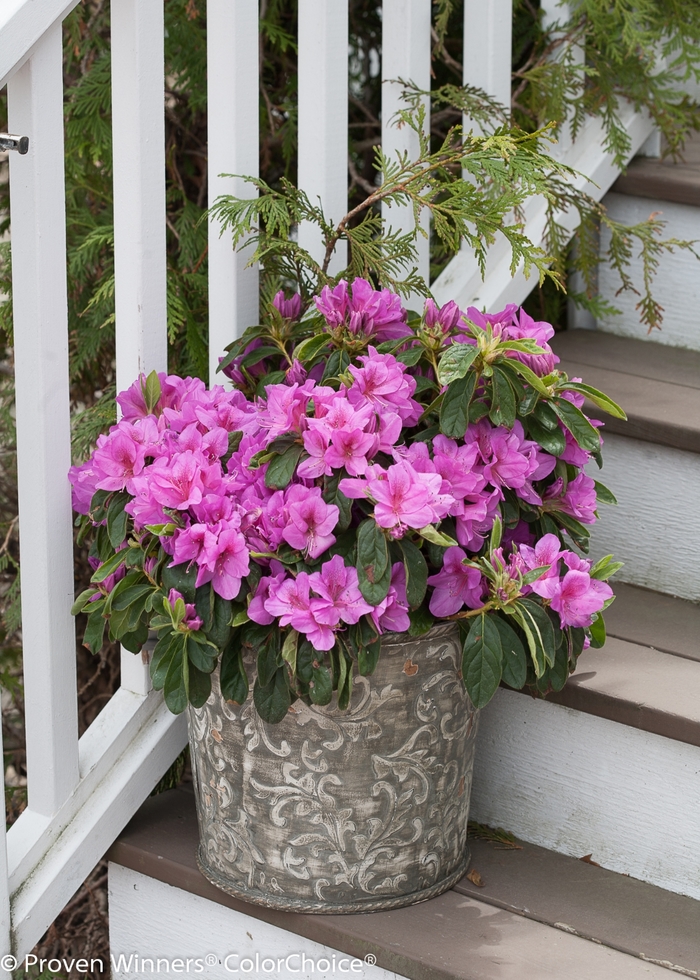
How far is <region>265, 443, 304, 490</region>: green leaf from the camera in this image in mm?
1024

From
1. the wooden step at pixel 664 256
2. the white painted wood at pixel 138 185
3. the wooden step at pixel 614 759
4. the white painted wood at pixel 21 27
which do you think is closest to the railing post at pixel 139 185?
the white painted wood at pixel 138 185

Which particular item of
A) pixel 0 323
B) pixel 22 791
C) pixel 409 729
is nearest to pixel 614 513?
pixel 409 729

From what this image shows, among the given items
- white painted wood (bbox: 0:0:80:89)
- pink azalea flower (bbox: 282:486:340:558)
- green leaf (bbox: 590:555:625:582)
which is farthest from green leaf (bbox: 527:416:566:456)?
white painted wood (bbox: 0:0:80:89)

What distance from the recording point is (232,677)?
1.07 m

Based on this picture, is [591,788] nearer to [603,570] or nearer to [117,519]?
[603,570]

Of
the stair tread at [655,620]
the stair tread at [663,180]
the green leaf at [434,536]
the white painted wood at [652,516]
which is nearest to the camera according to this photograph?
the green leaf at [434,536]

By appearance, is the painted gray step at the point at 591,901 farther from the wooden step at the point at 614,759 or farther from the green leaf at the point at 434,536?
the green leaf at the point at 434,536

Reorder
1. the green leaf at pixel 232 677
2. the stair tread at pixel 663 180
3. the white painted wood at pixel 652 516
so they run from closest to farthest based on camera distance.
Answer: the green leaf at pixel 232 677, the white painted wood at pixel 652 516, the stair tread at pixel 663 180

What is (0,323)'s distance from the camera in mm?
1437

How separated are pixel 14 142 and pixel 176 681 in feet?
1.64

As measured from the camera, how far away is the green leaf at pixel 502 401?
1.04 m

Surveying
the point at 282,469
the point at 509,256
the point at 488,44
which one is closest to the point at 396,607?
the point at 282,469

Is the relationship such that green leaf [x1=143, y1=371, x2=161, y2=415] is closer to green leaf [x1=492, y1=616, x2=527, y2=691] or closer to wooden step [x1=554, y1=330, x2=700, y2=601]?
green leaf [x1=492, y1=616, x2=527, y2=691]

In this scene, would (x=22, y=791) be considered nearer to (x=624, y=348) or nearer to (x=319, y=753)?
(x=319, y=753)
